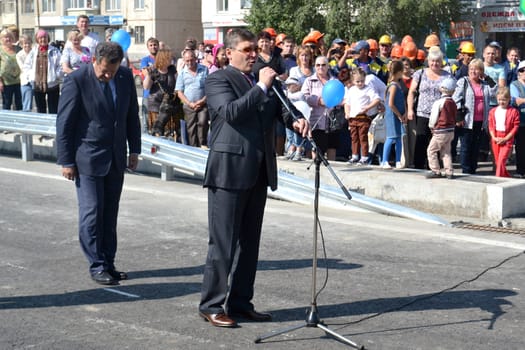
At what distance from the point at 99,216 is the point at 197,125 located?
22.5 ft

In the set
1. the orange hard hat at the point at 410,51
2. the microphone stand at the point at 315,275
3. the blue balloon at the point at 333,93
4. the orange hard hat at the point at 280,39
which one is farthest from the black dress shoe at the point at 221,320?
the orange hard hat at the point at 280,39

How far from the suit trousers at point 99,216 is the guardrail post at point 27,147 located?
7.44 metres

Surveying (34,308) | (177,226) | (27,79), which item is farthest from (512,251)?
(27,79)

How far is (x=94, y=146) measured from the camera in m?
7.73

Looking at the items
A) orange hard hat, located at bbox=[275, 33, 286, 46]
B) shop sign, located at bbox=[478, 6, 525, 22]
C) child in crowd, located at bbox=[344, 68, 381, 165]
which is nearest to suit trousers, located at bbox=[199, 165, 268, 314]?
child in crowd, located at bbox=[344, 68, 381, 165]

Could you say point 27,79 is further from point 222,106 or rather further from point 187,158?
point 222,106

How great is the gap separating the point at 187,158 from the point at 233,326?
630cm

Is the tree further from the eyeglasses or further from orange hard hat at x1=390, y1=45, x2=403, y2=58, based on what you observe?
the eyeglasses

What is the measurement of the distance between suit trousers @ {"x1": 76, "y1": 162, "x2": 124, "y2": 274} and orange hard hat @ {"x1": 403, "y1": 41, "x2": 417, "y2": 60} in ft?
25.9

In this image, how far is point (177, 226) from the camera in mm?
10039

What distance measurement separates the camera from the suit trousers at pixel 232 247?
655 centimetres

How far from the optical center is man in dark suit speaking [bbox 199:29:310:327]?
21.2ft

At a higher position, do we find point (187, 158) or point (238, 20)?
point (238, 20)

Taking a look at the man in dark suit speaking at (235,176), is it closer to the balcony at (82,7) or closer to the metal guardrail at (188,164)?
the metal guardrail at (188,164)
